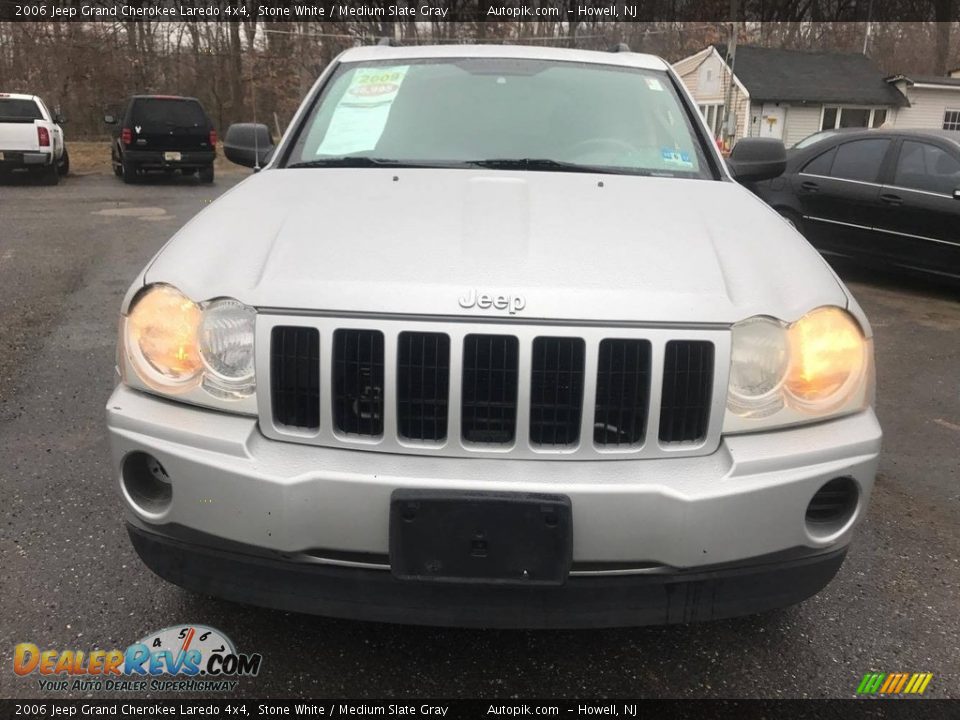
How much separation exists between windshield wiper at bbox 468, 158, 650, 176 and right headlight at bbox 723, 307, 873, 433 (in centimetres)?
111

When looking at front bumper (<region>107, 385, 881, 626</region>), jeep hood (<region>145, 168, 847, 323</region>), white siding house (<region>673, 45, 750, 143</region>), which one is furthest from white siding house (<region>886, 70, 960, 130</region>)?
front bumper (<region>107, 385, 881, 626</region>)

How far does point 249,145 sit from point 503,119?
134cm

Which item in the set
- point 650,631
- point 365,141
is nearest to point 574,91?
point 365,141

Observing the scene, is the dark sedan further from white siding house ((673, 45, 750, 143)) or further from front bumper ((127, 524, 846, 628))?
white siding house ((673, 45, 750, 143))

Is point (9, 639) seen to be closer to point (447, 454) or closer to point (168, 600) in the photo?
point (168, 600)

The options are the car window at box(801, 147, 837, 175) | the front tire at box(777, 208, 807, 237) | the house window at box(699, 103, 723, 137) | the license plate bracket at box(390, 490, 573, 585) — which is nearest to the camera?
the license plate bracket at box(390, 490, 573, 585)

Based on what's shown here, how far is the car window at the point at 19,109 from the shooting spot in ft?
A: 50.6

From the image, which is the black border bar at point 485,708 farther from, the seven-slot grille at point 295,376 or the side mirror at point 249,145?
the side mirror at point 249,145

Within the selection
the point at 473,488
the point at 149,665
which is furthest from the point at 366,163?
the point at 149,665

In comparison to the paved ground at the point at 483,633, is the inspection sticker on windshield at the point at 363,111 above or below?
above

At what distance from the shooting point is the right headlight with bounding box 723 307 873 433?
1.92 meters

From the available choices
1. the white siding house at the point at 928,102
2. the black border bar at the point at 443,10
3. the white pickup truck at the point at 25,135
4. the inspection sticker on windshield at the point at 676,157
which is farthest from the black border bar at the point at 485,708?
the white siding house at the point at 928,102

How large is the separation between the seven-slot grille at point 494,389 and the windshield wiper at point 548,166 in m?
1.19

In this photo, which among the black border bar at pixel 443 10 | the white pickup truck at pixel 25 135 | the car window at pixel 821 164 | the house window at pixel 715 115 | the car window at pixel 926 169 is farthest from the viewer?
the house window at pixel 715 115
